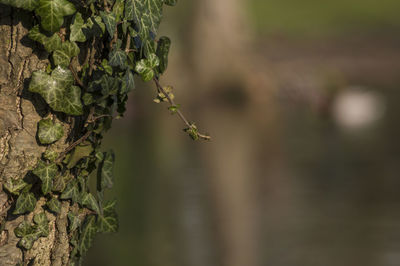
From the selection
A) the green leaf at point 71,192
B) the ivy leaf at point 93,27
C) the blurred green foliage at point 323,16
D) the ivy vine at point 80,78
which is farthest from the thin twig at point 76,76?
the blurred green foliage at point 323,16

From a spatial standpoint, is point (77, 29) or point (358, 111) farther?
point (358, 111)

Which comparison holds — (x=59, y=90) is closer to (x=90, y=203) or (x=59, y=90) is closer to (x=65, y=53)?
(x=65, y=53)

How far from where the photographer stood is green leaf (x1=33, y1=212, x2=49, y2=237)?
2.96m

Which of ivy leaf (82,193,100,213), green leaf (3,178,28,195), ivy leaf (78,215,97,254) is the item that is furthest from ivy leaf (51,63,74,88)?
ivy leaf (78,215,97,254)

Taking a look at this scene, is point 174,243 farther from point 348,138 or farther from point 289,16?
point 289,16

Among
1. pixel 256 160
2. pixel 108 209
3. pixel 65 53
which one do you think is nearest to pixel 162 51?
pixel 65 53

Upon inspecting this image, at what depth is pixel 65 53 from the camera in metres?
2.85

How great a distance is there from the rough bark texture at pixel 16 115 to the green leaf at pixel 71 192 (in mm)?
76

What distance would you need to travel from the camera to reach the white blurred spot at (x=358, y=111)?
20016 millimetres

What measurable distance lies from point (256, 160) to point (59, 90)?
12627 mm

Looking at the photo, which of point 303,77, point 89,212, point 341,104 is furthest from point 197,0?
point 89,212

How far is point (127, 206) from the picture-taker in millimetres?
11367

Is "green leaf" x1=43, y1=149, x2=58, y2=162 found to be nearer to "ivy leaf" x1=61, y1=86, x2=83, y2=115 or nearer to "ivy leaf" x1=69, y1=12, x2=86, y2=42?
"ivy leaf" x1=61, y1=86, x2=83, y2=115

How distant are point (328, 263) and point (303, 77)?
21.6 m
